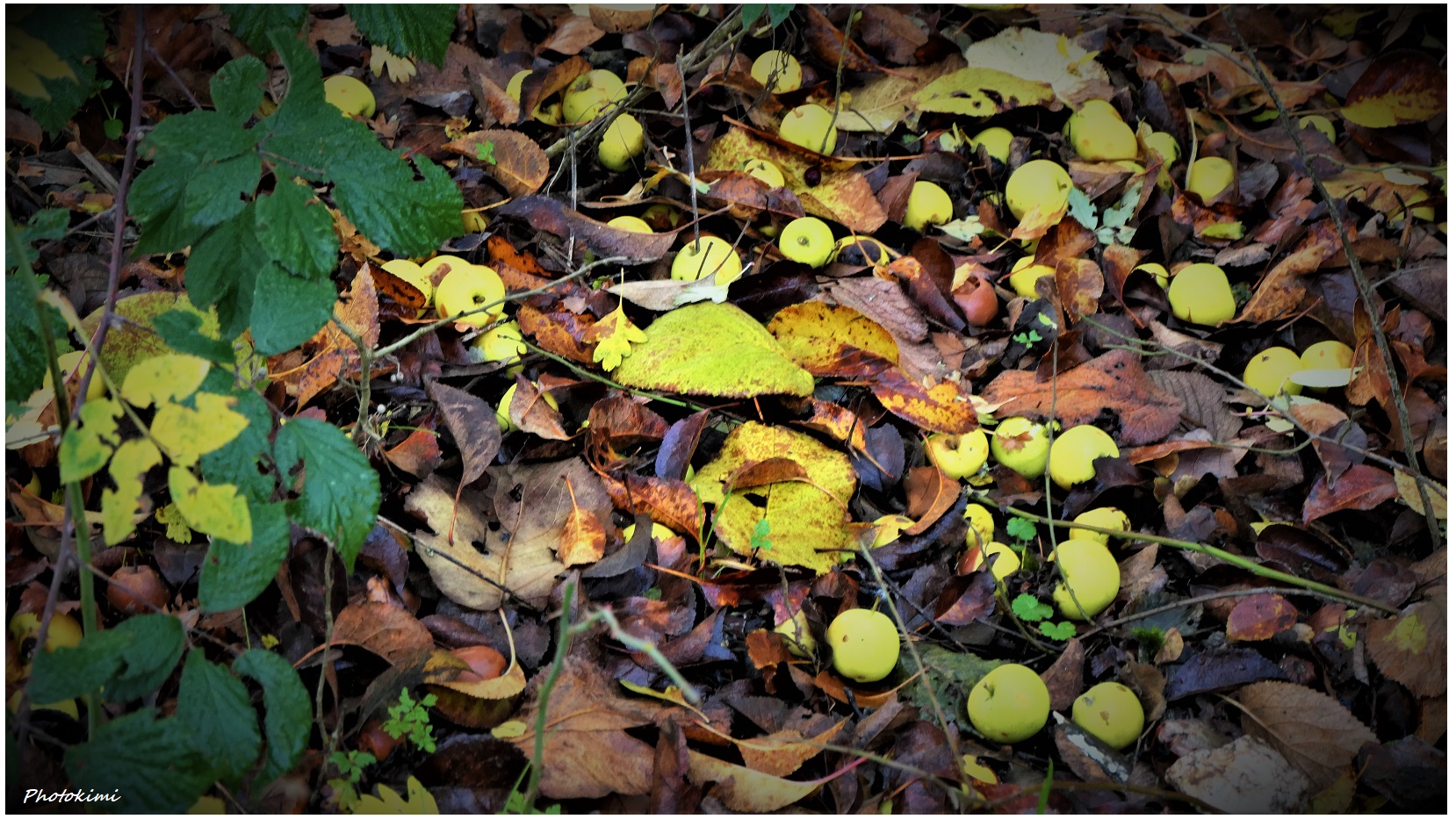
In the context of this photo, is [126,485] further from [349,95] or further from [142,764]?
[349,95]

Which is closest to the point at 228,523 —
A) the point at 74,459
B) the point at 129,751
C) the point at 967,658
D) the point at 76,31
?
the point at 74,459

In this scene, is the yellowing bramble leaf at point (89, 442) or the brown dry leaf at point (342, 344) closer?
the yellowing bramble leaf at point (89, 442)

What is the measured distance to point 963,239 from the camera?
97.8 inches

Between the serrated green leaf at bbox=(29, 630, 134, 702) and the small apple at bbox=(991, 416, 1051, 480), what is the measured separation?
5.41 feet

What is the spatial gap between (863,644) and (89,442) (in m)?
1.24

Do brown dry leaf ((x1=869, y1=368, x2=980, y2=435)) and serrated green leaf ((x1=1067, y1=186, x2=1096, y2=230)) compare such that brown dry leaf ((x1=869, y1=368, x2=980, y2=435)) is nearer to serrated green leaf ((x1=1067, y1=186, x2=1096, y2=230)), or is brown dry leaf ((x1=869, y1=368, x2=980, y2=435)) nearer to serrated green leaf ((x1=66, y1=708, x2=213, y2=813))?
serrated green leaf ((x1=1067, y1=186, x2=1096, y2=230))

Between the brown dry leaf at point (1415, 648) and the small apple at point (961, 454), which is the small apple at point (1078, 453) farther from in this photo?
the brown dry leaf at point (1415, 648)

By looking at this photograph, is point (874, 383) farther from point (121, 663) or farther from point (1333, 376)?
point (121, 663)

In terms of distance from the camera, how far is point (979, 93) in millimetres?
2707

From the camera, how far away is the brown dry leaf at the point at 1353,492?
1.96 m

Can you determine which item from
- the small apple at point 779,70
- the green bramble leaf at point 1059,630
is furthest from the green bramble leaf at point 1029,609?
the small apple at point 779,70

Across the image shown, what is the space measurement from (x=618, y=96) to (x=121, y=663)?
6.12ft

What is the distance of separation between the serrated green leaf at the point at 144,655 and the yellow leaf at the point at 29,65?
28.3 inches

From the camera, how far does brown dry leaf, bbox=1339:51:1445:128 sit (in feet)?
8.07
